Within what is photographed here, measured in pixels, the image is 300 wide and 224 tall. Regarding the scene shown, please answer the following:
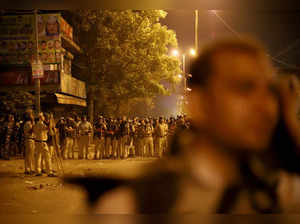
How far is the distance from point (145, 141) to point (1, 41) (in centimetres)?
854

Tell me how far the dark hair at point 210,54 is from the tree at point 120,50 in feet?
58.8

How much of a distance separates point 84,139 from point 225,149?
12.8 metres

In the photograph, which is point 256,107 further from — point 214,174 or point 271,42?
point 271,42

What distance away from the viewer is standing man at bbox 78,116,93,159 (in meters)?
14.3

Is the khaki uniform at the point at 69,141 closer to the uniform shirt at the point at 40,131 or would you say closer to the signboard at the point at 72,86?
the signboard at the point at 72,86

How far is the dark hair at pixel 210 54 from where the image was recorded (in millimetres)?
1990

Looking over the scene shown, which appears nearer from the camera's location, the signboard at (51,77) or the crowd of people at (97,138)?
the crowd of people at (97,138)

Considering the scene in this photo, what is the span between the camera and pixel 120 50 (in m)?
20.2

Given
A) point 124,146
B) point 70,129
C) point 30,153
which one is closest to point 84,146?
point 70,129

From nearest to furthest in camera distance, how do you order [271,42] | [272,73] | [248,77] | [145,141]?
1. [248,77]
2. [272,73]
3. [271,42]
4. [145,141]

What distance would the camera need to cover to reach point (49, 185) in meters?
8.13

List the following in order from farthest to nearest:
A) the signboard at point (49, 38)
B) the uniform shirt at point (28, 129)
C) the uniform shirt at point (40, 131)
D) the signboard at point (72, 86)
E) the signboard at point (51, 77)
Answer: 1. the signboard at point (72, 86)
2. the signboard at point (51, 77)
3. the signboard at point (49, 38)
4. the uniform shirt at point (28, 129)
5. the uniform shirt at point (40, 131)

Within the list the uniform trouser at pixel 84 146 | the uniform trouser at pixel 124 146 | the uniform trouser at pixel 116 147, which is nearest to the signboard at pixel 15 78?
the uniform trouser at pixel 84 146

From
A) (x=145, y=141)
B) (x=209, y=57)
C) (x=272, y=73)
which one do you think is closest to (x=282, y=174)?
(x=272, y=73)
